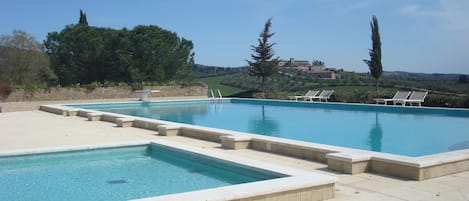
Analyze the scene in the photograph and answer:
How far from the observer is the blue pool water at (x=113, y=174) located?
4848mm

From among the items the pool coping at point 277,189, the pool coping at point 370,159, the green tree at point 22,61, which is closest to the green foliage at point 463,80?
the pool coping at point 370,159

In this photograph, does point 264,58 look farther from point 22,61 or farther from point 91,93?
point 22,61

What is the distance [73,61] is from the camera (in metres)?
28.2

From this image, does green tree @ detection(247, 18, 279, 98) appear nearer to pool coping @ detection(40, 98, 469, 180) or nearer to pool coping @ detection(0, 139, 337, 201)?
pool coping @ detection(40, 98, 469, 180)

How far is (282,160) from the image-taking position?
600cm

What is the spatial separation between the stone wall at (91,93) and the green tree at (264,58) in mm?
3038

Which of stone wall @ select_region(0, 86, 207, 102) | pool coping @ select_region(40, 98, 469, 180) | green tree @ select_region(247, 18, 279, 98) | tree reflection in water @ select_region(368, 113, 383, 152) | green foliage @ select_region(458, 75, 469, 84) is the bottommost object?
tree reflection in water @ select_region(368, 113, 383, 152)

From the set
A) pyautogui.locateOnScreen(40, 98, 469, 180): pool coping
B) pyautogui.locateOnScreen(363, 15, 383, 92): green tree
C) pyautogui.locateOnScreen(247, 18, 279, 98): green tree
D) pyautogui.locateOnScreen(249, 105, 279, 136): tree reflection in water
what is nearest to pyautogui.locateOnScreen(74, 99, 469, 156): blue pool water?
pyautogui.locateOnScreen(249, 105, 279, 136): tree reflection in water

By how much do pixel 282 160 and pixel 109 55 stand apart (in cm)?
2393

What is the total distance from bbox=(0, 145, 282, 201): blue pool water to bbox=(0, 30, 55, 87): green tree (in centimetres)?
2441

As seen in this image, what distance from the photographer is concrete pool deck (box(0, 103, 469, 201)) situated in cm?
413

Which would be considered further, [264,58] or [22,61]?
[22,61]

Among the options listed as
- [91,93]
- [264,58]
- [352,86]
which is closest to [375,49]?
[264,58]

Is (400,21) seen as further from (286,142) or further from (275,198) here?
(275,198)
